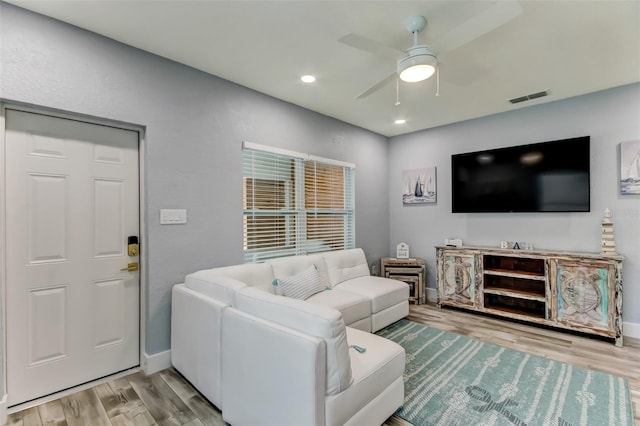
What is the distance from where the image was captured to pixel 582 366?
262 cm

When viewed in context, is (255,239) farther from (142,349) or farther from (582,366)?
(582,366)

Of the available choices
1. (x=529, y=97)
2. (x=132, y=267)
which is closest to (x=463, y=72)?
(x=529, y=97)

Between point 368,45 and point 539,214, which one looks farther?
point 539,214

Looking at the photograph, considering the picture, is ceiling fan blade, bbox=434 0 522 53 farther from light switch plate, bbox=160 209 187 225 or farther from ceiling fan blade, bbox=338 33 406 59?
light switch plate, bbox=160 209 187 225

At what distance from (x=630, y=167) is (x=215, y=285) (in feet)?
14.0

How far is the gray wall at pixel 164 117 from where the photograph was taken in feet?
6.75

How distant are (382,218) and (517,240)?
1.91 m

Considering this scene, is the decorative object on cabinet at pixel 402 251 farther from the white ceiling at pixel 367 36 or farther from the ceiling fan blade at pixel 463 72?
the ceiling fan blade at pixel 463 72

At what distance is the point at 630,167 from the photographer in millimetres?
3168

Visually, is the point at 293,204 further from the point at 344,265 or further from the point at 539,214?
the point at 539,214

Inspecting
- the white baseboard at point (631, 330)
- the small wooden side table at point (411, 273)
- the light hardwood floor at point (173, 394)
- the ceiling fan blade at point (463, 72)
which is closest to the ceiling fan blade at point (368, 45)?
the ceiling fan blade at point (463, 72)

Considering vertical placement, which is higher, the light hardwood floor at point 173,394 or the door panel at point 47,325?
the door panel at point 47,325

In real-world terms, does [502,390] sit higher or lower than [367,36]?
lower

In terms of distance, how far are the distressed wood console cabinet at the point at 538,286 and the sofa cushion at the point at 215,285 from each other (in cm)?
303
